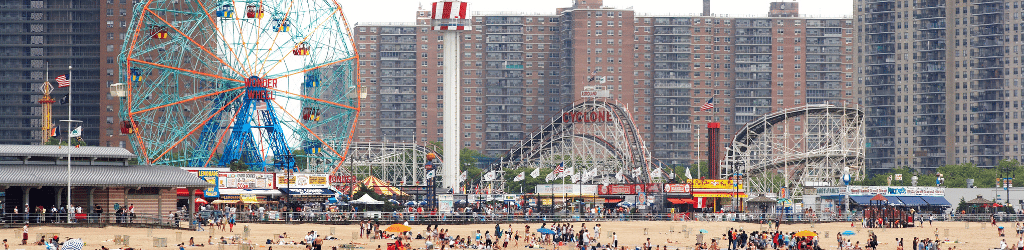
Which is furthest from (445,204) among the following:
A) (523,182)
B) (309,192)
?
(523,182)

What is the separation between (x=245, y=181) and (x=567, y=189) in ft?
100

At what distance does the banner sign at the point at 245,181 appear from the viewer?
85.9 meters

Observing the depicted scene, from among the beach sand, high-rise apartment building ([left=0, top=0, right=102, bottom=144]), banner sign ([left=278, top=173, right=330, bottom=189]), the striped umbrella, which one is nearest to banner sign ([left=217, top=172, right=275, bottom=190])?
banner sign ([left=278, top=173, right=330, bottom=189])

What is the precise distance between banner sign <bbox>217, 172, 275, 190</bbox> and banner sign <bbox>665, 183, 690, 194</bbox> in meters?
31.3

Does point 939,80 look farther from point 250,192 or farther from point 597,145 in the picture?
point 250,192

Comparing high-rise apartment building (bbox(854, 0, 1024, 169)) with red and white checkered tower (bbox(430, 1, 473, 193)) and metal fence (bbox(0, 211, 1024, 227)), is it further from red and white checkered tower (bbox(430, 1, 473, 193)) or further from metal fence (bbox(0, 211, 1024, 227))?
red and white checkered tower (bbox(430, 1, 473, 193))

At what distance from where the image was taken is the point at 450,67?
393ft

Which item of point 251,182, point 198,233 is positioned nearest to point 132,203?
point 198,233

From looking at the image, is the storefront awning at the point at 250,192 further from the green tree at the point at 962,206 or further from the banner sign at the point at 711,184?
the green tree at the point at 962,206

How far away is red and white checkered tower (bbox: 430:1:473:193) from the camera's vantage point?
11712 cm

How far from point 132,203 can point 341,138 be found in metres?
34.1

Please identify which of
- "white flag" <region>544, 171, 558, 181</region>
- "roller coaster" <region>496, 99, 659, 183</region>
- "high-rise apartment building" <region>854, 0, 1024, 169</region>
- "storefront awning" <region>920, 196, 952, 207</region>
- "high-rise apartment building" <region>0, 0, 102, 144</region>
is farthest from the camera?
"high-rise apartment building" <region>854, 0, 1024, 169</region>

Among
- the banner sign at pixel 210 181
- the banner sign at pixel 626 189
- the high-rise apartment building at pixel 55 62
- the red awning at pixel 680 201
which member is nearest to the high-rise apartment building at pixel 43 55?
the high-rise apartment building at pixel 55 62

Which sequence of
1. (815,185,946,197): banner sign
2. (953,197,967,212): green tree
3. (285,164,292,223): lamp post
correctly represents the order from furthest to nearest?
(953,197,967,212): green tree
(815,185,946,197): banner sign
(285,164,292,223): lamp post
